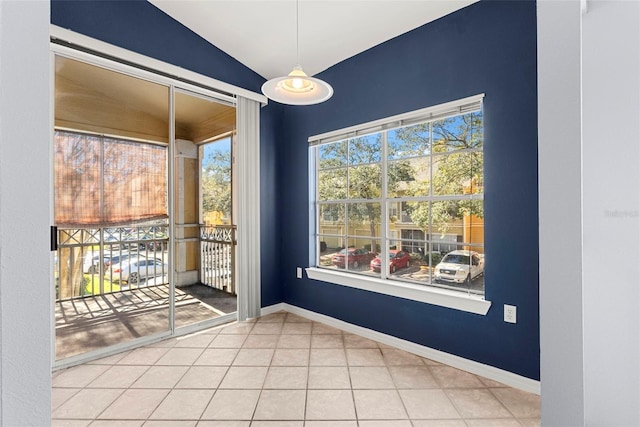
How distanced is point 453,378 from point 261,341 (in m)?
1.72

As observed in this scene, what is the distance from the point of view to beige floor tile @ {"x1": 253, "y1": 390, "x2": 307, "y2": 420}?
184 cm

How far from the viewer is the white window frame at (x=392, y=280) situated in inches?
92.3

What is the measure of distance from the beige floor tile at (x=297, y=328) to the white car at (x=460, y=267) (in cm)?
148

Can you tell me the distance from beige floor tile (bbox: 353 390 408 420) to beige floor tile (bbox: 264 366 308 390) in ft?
1.37

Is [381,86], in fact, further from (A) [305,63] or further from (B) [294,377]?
(B) [294,377]

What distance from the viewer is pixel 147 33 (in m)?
2.73

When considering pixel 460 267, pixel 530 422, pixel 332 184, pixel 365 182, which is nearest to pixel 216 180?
pixel 332 184

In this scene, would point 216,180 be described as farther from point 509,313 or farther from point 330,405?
point 509,313

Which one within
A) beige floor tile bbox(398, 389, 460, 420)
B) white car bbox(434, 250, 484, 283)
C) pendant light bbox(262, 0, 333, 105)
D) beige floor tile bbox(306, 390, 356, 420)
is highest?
pendant light bbox(262, 0, 333, 105)

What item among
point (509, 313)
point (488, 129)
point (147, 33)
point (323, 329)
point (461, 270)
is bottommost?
point (323, 329)

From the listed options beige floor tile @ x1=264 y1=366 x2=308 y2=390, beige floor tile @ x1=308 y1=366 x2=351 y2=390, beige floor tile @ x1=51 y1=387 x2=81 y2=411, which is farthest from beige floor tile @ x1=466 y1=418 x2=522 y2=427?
beige floor tile @ x1=51 y1=387 x2=81 y2=411

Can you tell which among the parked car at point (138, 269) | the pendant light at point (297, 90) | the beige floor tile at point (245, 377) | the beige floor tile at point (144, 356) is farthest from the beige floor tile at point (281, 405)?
the pendant light at point (297, 90)

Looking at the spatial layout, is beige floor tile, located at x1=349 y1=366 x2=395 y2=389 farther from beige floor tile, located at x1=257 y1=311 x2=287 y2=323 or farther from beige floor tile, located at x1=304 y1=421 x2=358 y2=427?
beige floor tile, located at x1=257 y1=311 x2=287 y2=323

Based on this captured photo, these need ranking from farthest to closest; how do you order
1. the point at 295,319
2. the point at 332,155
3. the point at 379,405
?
1. the point at 295,319
2. the point at 332,155
3. the point at 379,405
